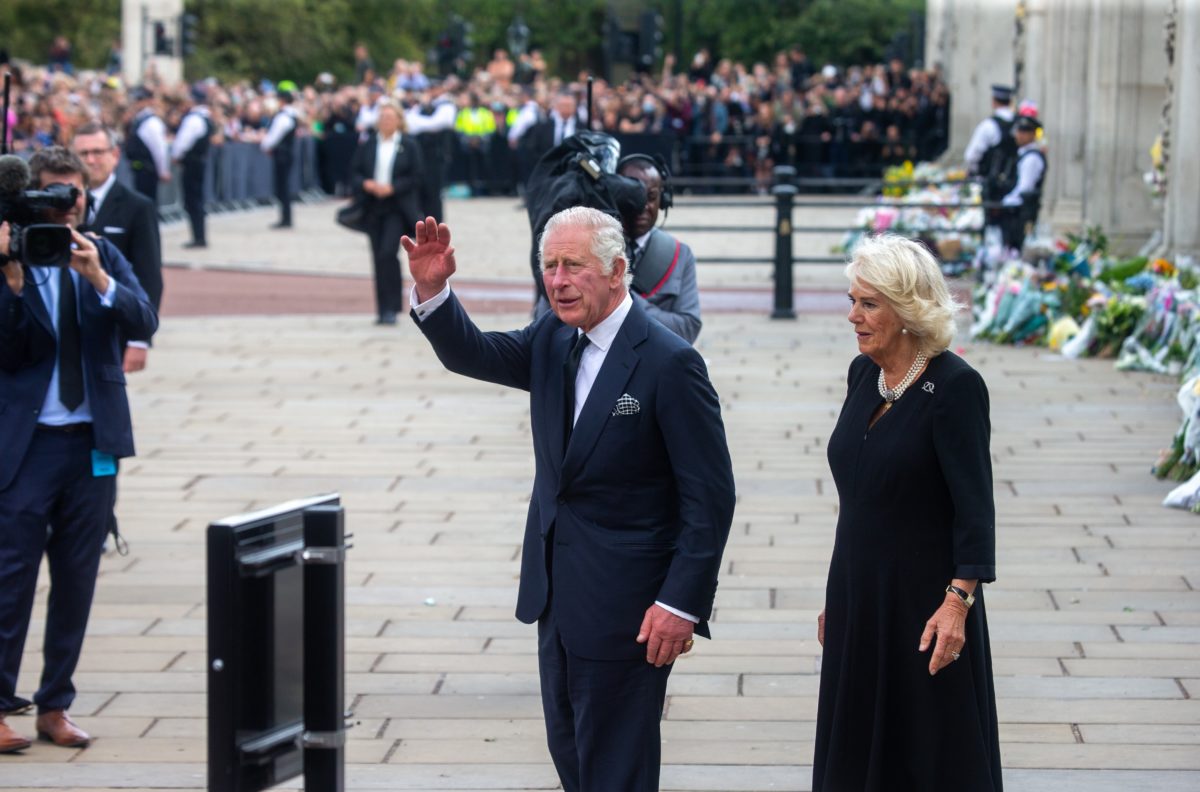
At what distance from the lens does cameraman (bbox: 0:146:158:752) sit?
5668 mm

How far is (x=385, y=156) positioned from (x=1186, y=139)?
249 inches

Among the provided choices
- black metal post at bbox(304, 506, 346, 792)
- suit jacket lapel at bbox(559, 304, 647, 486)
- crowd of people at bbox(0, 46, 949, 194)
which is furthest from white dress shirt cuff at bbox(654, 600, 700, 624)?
crowd of people at bbox(0, 46, 949, 194)

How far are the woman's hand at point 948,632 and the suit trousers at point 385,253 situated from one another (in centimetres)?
→ 1137

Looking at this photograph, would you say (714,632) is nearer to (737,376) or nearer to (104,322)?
(104,322)

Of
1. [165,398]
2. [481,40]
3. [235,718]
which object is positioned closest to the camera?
[235,718]

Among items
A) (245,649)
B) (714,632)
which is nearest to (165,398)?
(714,632)

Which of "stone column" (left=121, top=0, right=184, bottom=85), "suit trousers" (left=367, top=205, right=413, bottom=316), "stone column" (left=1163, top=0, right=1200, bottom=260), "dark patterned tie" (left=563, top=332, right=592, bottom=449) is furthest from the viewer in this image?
"stone column" (left=121, top=0, right=184, bottom=85)

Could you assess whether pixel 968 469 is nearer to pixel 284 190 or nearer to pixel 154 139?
pixel 154 139

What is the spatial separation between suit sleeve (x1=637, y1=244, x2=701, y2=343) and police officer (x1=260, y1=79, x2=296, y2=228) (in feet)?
66.9

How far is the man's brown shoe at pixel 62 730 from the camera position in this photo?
18.6 feet

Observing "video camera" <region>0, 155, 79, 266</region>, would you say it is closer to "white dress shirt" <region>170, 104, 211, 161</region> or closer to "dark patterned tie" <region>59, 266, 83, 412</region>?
"dark patterned tie" <region>59, 266, 83, 412</region>

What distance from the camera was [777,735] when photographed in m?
5.71

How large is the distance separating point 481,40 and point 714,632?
58.5 meters

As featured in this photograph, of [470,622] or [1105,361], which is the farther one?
[1105,361]
